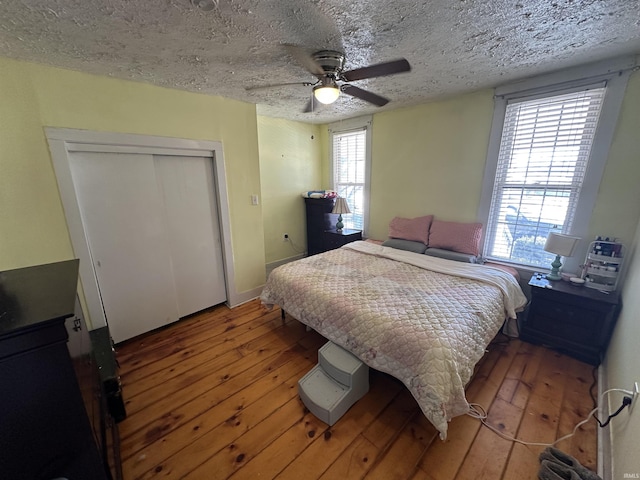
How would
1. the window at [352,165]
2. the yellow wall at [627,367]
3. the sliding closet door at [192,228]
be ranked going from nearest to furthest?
the yellow wall at [627,367] → the sliding closet door at [192,228] → the window at [352,165]

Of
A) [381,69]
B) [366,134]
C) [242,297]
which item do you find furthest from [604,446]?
[366,134]

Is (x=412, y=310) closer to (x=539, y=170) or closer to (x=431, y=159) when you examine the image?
(x=539, y=170)

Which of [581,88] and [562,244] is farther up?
[581,88]

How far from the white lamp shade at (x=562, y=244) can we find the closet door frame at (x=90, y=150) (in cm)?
323

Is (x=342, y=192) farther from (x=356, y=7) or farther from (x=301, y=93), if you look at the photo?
(x=356, y=7)

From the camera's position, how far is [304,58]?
59.6 inches

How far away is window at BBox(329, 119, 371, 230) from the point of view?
3834mm

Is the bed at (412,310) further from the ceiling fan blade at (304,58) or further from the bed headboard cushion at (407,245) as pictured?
the ceiling fan blade at (304,58)

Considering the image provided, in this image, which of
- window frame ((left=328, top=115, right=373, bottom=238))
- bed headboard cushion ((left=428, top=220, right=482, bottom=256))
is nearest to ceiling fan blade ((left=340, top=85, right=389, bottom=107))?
window frame ((left=328, top=115, right=373, bottom=238))

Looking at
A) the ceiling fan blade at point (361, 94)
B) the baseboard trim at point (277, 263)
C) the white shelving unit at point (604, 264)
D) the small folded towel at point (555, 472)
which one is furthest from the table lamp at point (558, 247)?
the baseboard trim at point (277, 263)

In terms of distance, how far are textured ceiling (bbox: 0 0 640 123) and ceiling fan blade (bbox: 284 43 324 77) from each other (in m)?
0.12

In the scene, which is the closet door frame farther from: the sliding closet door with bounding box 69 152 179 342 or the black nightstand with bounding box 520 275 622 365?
the black nightstand with bounding box 520 275 622 365

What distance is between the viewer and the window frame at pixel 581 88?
2.01 meters

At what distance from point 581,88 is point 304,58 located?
2405mm
